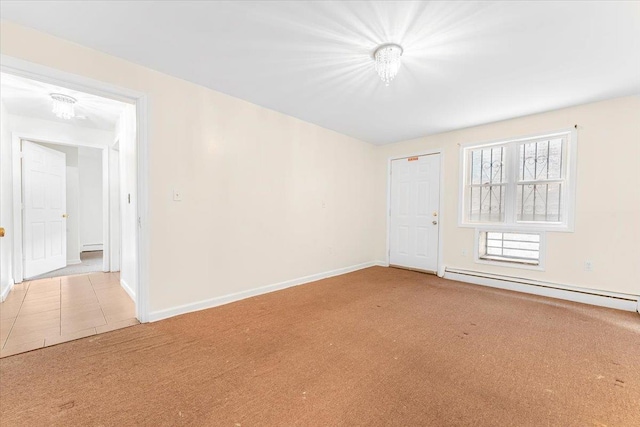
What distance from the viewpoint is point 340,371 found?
1.79 meters

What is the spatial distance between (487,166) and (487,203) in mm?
594

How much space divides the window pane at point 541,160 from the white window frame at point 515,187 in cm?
8

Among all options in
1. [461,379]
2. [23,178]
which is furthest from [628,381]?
[23,178]

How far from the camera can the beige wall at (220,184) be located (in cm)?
249

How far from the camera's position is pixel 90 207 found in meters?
6.61

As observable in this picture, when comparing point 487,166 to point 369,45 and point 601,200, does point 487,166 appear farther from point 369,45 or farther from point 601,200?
point 369,45

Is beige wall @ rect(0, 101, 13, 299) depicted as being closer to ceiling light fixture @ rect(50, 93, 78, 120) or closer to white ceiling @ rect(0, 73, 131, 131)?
white ceiling @ rect(0, 73, 131, 131)

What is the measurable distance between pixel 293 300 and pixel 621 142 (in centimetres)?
436

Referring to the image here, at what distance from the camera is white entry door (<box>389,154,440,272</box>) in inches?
182

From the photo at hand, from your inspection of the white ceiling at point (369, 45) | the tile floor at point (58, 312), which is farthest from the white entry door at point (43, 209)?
the white ceiling at point (369, 45)

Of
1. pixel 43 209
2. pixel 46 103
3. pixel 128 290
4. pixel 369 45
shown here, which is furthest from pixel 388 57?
pixel 43 209

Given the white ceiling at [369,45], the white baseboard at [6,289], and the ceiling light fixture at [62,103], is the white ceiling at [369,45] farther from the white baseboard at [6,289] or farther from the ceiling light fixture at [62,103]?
the white baseboard at [6,289]

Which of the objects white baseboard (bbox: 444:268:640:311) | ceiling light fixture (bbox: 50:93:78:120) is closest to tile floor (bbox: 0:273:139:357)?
ceiling light fixture (bbox: 50:93:78:120)

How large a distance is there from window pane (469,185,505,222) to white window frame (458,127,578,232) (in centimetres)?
8
